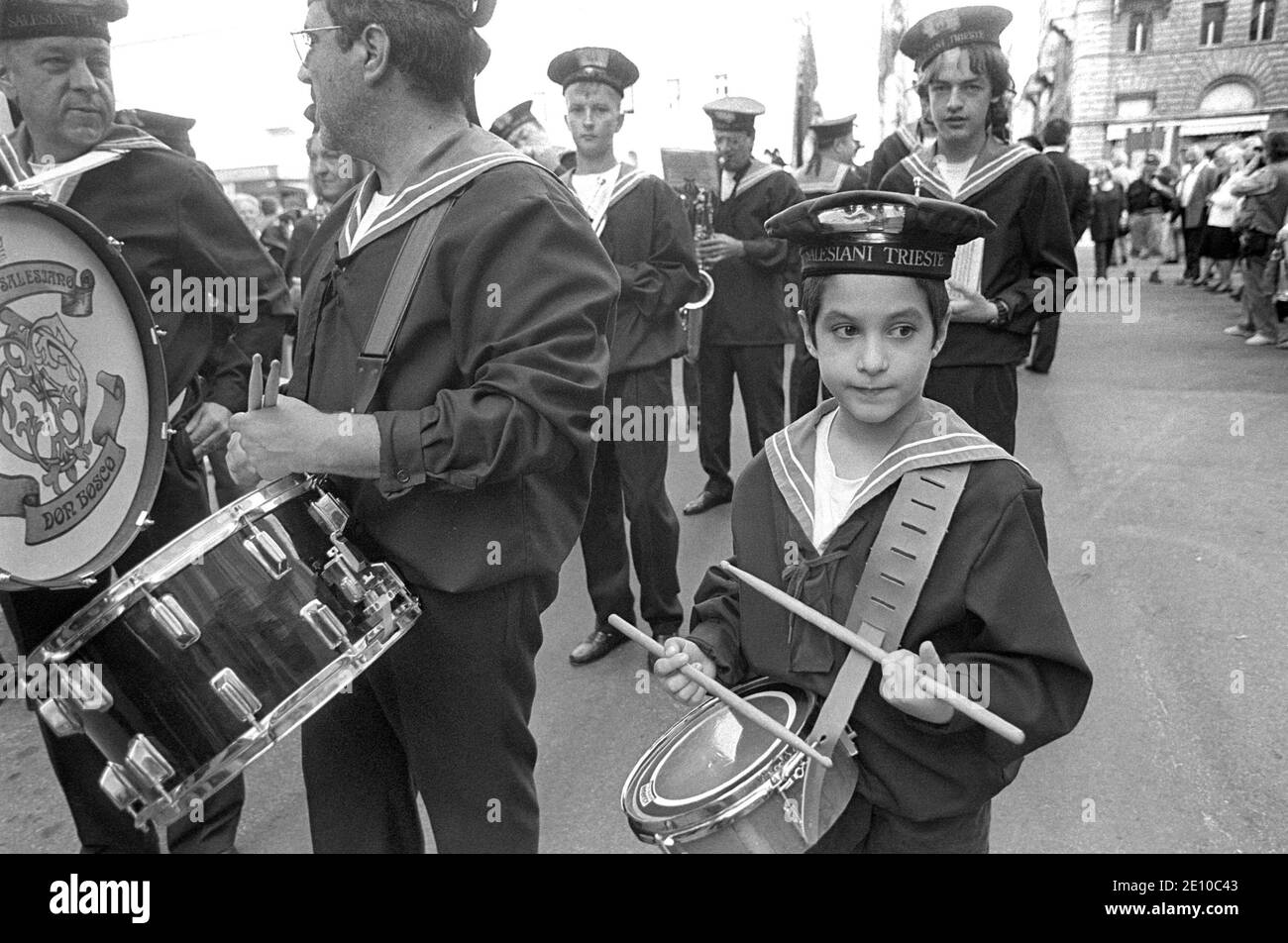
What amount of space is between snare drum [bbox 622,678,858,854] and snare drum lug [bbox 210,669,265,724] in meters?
0.62

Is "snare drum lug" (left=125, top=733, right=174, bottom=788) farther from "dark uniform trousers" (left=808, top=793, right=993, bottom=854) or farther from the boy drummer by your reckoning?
"dark uniform trousers" (left=808, top=793, right=993, bottom=854)

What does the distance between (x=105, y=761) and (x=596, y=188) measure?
2.67 m

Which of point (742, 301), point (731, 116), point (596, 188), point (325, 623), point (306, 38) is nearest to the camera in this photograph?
point (325, 623)

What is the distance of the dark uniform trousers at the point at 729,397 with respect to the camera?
17.9 feet

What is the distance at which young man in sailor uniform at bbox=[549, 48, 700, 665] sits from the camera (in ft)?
12.5

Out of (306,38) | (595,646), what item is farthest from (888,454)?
(595,646)

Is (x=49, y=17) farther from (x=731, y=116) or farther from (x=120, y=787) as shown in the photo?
(x=731, y=116)

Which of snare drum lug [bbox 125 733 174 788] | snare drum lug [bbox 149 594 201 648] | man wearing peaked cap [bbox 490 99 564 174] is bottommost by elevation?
snare drum lug [bbox 125 733 174 788]

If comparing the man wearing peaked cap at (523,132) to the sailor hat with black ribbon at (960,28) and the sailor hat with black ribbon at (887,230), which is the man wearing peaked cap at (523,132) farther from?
the sailor hat with black ribbon at (887,230)

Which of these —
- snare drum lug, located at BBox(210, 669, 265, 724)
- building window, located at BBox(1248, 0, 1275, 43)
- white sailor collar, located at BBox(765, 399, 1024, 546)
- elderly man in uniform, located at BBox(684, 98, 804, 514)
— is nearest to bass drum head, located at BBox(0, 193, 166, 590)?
snare drum lug, located at BBox(210, 669, 265, 724)

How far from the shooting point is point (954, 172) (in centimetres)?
309
